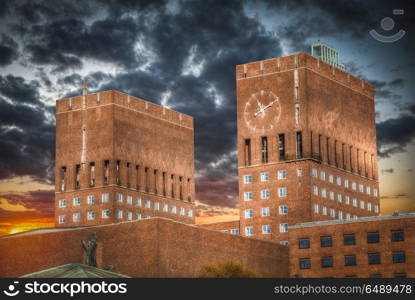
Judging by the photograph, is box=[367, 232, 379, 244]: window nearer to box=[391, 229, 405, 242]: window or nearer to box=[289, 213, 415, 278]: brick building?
box=[289, 213, 415, 278]: brick building

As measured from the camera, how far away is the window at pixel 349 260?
13425 cm

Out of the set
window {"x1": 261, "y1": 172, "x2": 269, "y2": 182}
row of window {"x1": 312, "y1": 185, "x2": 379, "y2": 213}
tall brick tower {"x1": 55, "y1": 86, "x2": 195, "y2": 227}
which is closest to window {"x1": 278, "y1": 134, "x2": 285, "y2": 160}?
window {"x1": 261, "y1": 172, "x2": 269, "y2": 182}

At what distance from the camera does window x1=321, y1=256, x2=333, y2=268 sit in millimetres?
136125

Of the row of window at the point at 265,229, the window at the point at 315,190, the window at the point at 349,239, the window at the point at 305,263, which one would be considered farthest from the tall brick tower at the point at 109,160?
the window at the point at 349,239

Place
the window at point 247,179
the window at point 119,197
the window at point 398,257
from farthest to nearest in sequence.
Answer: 1. the window at point 119,197
2. the window at point 247,179
3. the window at point 398,257

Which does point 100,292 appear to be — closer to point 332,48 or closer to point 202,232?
point 202,232

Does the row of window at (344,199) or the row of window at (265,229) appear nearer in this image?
the row of window at (265,229)

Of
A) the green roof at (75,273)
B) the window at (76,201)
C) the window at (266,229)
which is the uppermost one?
the window at (76,201)

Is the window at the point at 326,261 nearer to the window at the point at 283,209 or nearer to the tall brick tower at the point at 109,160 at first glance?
the window at the point at 283,209

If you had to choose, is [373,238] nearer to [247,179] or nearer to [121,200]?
[247,179]

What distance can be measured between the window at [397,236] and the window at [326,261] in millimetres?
9767

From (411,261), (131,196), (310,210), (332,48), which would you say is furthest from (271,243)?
(332,48)

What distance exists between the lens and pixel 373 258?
133 metres

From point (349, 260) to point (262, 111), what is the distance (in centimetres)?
3490
